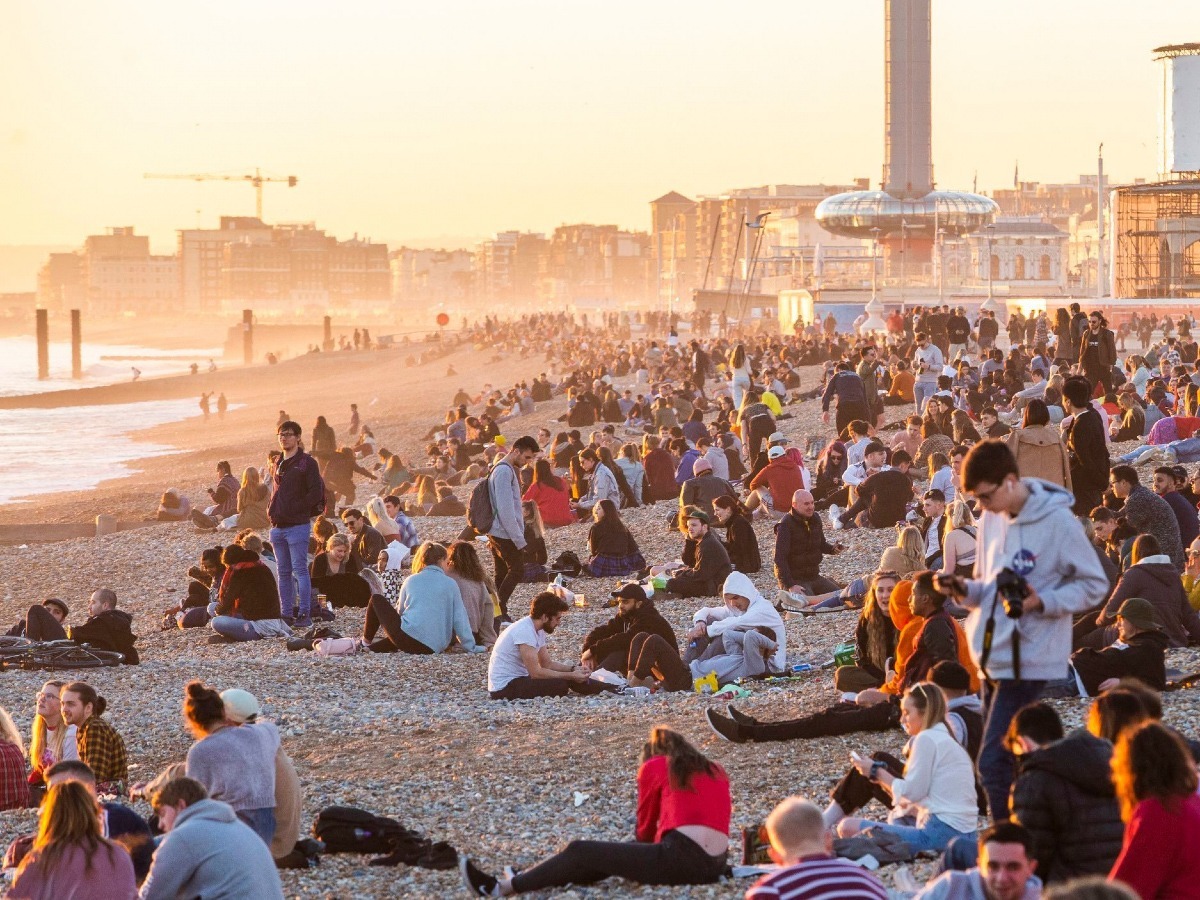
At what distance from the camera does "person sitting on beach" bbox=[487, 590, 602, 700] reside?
11.3 metres

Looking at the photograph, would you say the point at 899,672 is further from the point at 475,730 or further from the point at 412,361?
the point at 412,361

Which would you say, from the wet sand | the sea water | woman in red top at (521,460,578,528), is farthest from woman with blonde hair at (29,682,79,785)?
the sea water

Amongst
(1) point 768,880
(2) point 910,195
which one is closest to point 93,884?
(1) point 768,880

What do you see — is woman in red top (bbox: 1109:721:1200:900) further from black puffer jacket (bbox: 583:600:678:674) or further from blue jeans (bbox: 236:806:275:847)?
black puffer jacket (bbox: 583:600:678:674)

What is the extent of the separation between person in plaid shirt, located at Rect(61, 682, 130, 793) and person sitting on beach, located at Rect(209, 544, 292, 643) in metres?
5.02

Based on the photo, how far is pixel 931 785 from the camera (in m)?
7.11

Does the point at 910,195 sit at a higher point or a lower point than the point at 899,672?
higher

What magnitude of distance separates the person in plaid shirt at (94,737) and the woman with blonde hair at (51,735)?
7cm

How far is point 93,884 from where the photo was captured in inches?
241

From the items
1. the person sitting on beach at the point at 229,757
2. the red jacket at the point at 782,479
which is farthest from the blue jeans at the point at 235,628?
the person sitting on beach at the point at 229,757

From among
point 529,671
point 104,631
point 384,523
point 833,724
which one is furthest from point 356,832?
point 384,523

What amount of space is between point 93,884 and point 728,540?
10104mm

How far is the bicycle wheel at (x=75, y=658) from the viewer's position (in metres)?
13.2

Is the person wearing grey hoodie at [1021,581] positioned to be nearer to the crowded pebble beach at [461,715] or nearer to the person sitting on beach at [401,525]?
the crowded pebble beach at [461,715]
